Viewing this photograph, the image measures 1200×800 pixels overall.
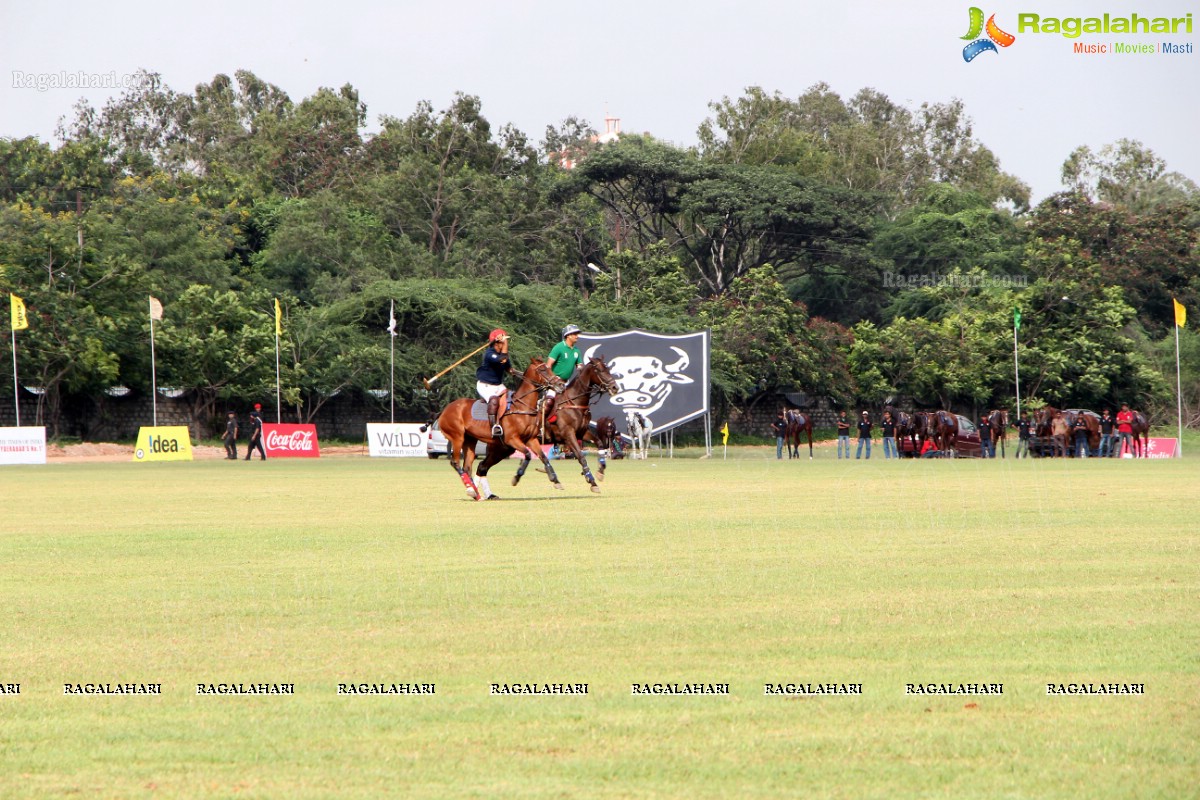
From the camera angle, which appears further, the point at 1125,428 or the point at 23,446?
the point at 1125,428

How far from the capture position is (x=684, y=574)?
11.0m

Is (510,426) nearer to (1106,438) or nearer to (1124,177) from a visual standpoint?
(1106,438)

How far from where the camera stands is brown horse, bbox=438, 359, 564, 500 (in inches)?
832

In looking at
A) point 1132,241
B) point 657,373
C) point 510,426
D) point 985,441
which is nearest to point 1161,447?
point 985,441

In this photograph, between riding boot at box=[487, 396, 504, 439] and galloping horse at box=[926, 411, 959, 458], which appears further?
galloping horse at box=[926, 411, 959, 458]

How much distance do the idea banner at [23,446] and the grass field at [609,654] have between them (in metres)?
32.3

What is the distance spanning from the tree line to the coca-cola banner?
445 centimetres

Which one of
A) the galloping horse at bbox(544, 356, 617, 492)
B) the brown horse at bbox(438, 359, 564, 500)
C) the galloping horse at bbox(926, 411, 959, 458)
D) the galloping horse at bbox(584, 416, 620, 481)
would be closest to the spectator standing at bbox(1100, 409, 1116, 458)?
the galloping horse at bbox(926, 411, 959, 458)

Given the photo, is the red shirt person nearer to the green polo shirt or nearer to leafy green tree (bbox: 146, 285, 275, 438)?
the green polo shirt

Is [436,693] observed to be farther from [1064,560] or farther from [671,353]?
[671,353]

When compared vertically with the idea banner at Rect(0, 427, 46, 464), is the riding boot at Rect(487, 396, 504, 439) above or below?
above

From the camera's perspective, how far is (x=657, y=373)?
45.5m

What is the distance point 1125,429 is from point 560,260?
33328mm

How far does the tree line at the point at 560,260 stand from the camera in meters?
57.9
